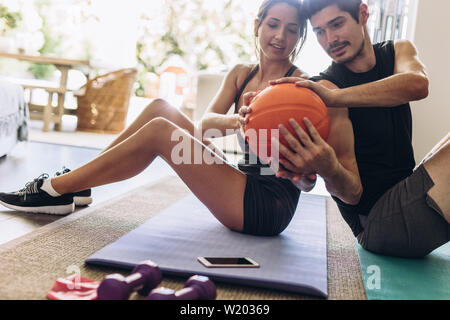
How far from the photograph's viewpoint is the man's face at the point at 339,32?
1.46 m

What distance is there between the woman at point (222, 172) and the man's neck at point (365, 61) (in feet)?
0.89

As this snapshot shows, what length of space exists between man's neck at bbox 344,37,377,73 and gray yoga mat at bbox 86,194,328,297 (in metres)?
0.68

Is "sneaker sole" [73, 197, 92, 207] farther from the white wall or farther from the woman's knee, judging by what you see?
the white wall

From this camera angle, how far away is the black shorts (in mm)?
1553

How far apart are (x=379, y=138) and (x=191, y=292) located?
2.87 feet

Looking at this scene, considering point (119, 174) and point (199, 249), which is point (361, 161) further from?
point (119, 174)

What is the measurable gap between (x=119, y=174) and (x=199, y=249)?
17.4 inches

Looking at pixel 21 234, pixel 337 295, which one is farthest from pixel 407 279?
pixel 21 234

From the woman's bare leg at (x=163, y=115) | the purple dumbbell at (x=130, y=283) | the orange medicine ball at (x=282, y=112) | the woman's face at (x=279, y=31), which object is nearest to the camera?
the purple dumbbell at (x=130, y=283)

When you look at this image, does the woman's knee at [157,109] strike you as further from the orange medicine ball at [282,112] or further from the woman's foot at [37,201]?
the orange medicine ball at [282,112]

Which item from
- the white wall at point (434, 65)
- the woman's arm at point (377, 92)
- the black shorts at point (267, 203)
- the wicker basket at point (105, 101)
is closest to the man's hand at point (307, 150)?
the woman's arm at point (377, 92)

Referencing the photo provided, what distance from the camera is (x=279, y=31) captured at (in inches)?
65.9

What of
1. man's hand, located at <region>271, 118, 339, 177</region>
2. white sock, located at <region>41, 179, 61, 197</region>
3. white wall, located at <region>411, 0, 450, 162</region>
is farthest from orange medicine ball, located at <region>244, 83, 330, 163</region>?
white wall, located at <region>411, 0, 450, 162</region>

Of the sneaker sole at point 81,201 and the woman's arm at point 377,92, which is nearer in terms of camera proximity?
the woman's arm at point 377,92
